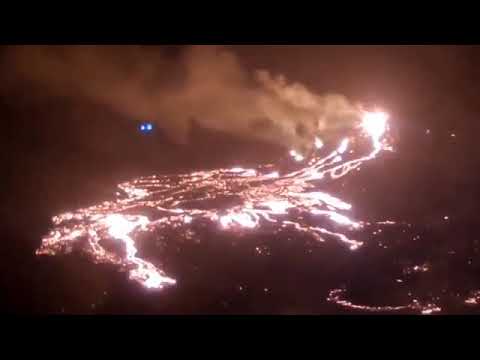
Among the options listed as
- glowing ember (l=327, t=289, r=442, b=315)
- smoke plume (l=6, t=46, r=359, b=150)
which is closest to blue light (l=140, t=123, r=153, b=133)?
smoke plume (l=6, t=46, r=359, b=150)

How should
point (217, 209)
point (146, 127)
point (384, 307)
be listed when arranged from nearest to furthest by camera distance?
point (384, 307)
point (217, 209)
point (146, 127)

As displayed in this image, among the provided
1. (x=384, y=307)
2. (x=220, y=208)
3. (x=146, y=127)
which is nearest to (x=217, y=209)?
(x=220, y=208)

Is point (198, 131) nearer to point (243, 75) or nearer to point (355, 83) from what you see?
point (243, 75)

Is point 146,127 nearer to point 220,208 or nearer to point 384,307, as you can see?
point 220,208

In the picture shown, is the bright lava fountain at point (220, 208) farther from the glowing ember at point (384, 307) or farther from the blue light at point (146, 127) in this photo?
the blue light at point (146, 127)

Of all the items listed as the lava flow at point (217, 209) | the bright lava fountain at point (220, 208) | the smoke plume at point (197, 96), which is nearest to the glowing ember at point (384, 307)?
the bright lava fountain at point (220, 208)
